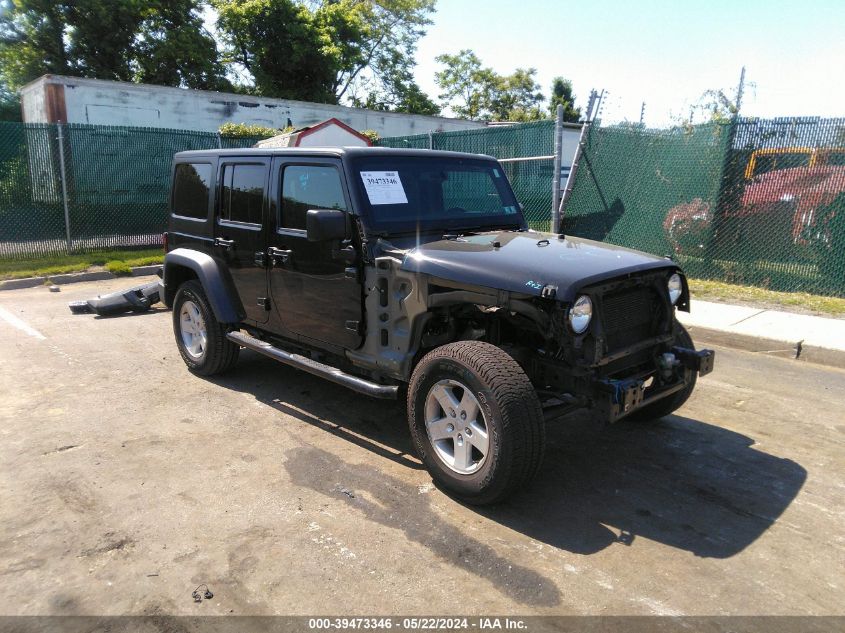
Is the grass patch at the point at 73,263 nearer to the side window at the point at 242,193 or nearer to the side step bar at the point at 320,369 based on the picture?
the side window at the point at 242,193

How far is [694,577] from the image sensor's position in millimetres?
2873

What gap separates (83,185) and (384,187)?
10.6 meters

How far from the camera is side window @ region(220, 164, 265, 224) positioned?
16.1 ft

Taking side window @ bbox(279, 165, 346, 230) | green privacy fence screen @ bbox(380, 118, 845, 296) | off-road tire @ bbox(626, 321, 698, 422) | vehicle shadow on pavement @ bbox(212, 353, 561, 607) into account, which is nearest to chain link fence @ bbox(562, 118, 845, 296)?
green privacy fence screen @ bbox(380, 118, 845, 296)

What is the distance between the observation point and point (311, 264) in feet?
14.6

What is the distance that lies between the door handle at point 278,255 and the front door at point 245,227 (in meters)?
0.10

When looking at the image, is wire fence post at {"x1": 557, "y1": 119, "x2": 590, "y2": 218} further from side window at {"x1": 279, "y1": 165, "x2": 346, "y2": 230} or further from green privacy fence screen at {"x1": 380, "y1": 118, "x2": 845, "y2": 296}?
side window at {"x1": 279, "y1": 165, "x2": 346, "y2": 230}

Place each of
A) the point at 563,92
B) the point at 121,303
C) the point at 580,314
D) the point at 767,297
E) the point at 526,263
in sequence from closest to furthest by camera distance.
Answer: the point at 580,314 → the point at 526,263 → the point at 121,303 → the point at 767,297 → the point at 563,92

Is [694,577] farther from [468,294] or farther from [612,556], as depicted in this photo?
[468,294]

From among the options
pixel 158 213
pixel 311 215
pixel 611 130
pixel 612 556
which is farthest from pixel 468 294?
pixel 158 213

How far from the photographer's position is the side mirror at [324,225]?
386 cm

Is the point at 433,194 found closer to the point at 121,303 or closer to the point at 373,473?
the point at 373,473

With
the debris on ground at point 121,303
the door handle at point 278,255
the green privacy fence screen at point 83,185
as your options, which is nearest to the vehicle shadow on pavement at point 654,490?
the door handle at point 278,255

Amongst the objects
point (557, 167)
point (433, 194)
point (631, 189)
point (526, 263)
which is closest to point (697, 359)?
point (526, 263)
